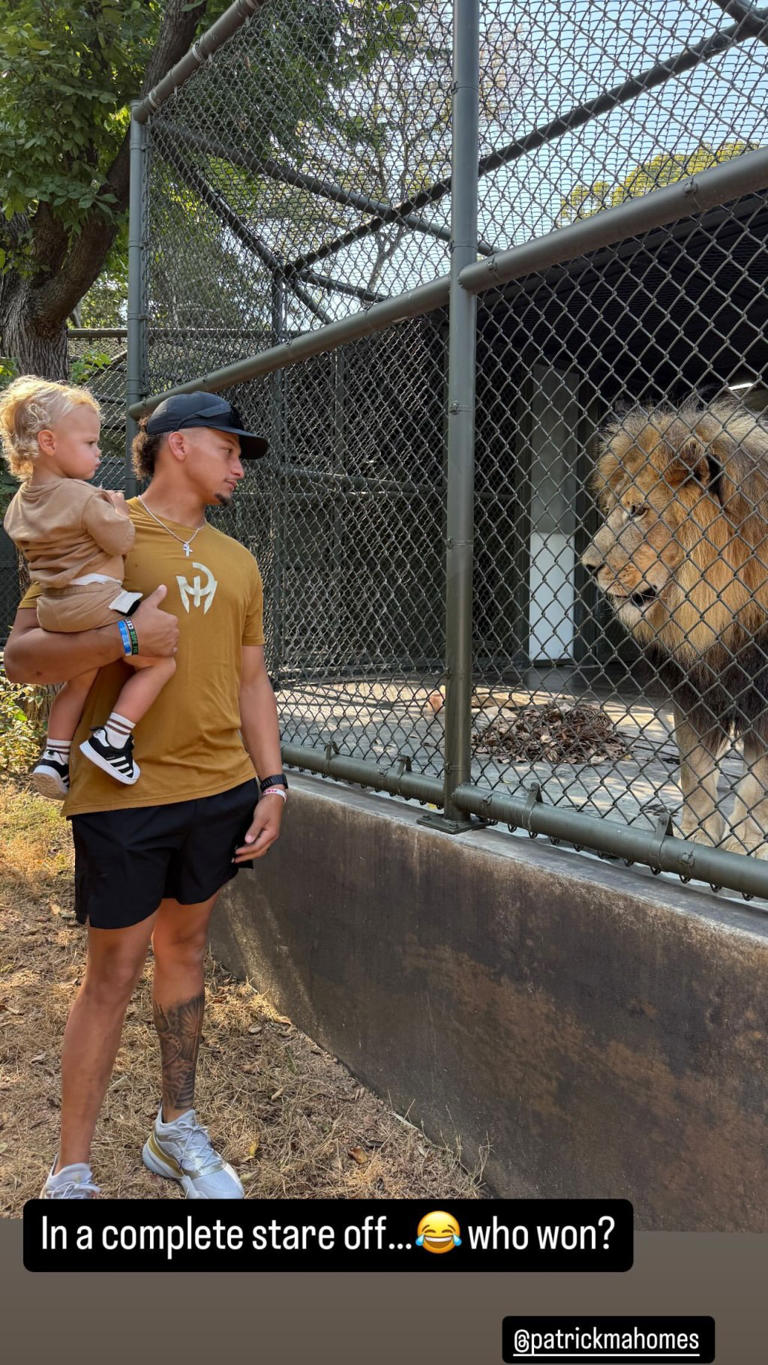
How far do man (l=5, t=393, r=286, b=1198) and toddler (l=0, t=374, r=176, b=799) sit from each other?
0.20 ft

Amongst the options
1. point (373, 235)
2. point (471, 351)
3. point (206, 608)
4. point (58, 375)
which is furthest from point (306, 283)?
point (58, 375)

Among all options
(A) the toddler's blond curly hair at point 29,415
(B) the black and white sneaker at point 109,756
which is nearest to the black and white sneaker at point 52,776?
(B) the black and white sneaker at point 109,756

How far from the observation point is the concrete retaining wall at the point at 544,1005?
191cm

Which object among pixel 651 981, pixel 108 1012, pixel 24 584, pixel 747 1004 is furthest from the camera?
pixel 24 584

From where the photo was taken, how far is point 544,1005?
228 cm

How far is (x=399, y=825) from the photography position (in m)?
2.79

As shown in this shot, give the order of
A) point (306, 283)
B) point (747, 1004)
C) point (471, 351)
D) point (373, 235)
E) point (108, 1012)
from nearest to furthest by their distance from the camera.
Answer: point (747, 1004), point (108, 1012), point (471, 351), point (373, 235), point (306, 283)

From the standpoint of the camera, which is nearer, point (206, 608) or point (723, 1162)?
point (723, 1162)

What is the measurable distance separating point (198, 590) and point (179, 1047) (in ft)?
4.18

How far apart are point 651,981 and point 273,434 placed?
10.4ft

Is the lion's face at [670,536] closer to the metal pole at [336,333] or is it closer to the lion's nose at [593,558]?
the lion's nose at [593,558]

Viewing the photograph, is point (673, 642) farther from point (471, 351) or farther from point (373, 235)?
point (373, 235)

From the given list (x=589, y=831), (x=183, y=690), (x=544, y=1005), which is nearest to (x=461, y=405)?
(x=183, y=690)

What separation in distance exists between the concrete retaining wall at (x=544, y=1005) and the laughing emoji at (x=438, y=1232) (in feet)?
1.18
